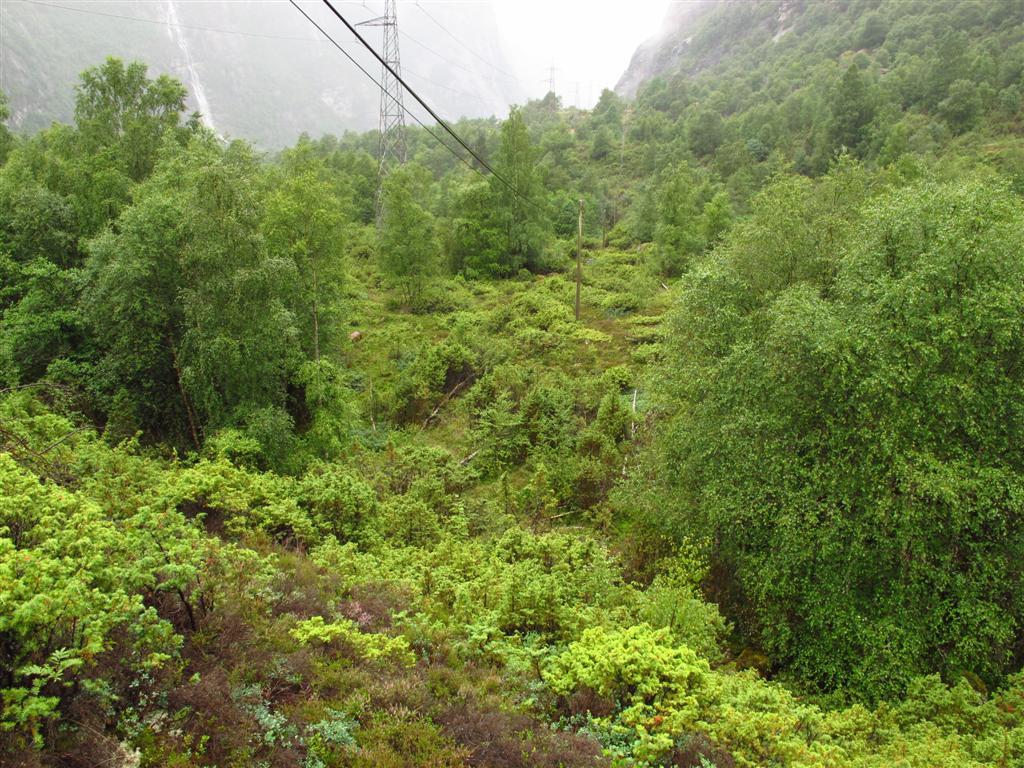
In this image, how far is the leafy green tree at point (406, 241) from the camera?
111ft

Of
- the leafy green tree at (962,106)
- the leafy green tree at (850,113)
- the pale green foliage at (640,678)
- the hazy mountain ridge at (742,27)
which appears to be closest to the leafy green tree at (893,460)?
the pale green foliage at (640,678)

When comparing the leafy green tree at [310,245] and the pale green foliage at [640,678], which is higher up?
the leafy green tree at [310,245]

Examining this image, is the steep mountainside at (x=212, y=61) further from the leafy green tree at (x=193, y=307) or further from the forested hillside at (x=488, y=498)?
the leafy green tree at (x=193, y=307)

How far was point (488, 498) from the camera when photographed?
1656cm

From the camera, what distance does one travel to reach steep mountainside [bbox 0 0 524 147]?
95.4 metres

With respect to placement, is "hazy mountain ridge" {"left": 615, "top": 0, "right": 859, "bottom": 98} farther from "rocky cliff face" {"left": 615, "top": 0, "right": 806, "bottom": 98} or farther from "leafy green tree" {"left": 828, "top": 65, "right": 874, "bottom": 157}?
"leafy green tree" {"left": 828, "top": 65, "right": 874, "bottom": 157}

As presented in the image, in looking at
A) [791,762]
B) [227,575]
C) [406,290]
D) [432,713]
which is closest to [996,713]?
[791,762]

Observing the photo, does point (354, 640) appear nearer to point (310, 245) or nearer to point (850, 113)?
point (310, 245)

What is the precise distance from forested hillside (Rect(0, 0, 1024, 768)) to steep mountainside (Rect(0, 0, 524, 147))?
84674 millimetres

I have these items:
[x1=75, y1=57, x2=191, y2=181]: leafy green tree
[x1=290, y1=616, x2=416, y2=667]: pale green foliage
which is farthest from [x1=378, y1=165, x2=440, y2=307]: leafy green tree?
[x1=290, y1=616, x2=416, y2=667]: pale green foliage

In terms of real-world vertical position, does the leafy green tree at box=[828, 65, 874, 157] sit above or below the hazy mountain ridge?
below

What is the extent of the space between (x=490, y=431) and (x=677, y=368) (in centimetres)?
785

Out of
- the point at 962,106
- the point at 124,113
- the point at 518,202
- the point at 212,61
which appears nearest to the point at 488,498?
the point at 124,113

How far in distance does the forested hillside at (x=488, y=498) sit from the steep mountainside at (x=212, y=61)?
84674 mm
